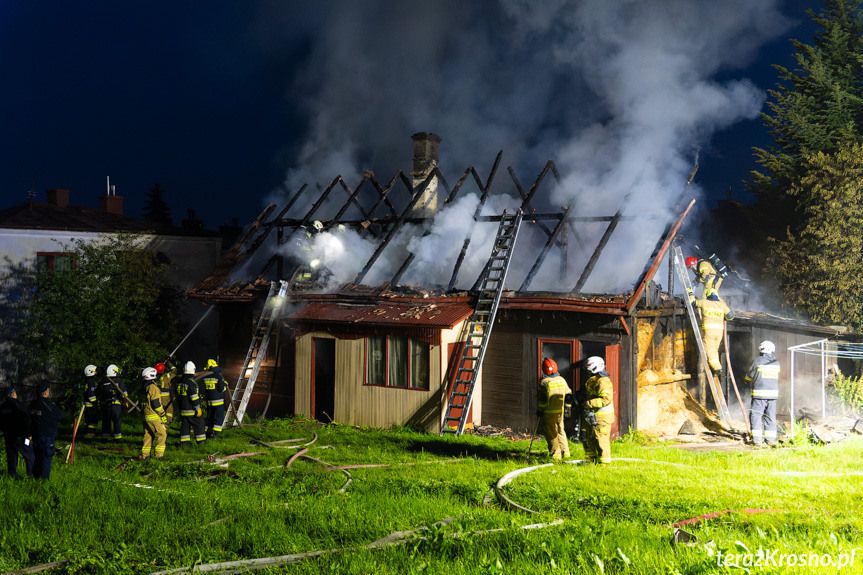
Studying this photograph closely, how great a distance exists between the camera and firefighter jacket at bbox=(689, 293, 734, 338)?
14.1m

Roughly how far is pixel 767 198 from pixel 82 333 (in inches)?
922

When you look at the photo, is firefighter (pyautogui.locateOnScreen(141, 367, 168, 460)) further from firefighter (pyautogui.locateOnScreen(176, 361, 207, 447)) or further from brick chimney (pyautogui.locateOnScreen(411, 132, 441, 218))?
brick chimney (pyautogui.locateOnScreen(411, 132, 441, 218))

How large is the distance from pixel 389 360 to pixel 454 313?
1865 millimetres

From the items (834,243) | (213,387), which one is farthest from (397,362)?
(834,243)

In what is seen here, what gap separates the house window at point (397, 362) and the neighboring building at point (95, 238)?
1039cm

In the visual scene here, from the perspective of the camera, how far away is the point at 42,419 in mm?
10031

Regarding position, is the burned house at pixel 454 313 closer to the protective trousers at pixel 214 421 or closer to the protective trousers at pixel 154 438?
the protective trousers at pixel 214 421

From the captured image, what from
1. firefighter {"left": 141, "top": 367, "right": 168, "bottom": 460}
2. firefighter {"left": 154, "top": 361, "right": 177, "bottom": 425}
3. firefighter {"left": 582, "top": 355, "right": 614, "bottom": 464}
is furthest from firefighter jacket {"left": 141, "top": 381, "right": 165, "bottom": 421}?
firefighter {"left": 582, "top": 355, "right": 614, "bottom": 464}

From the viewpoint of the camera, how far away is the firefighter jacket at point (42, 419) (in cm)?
1000

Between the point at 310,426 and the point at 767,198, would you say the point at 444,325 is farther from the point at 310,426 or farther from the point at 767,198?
the point at 767,198

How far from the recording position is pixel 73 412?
59.4ft

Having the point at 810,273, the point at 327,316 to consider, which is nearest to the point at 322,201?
the point at 327,316

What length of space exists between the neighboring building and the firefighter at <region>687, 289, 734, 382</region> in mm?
16504

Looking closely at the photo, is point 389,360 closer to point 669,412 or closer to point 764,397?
point 669,412
